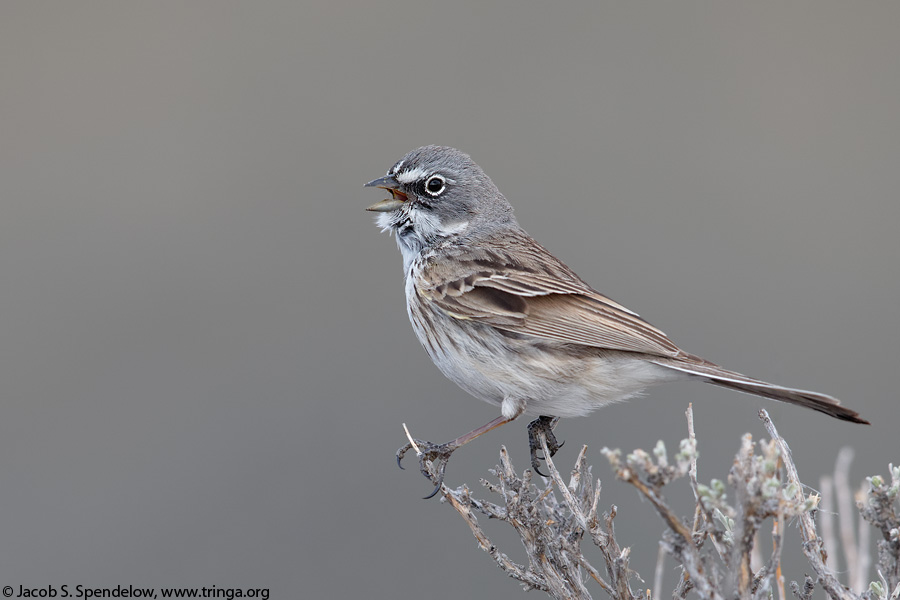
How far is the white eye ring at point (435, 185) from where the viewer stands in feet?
17.4

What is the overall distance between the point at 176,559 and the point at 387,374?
200 cm

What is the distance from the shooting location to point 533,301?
471 cm

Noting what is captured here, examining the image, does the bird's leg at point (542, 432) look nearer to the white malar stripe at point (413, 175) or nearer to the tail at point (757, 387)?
the tail at point (757, 387)

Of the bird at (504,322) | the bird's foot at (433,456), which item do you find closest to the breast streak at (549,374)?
the bird at (504,322)

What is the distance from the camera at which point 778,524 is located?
8.93 ft

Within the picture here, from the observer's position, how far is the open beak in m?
5.25

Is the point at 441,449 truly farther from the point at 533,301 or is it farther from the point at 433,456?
the point at 533,301

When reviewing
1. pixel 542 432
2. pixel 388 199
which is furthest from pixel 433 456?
pixel 388 199

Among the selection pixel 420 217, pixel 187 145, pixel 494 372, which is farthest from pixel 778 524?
pixel 187 145

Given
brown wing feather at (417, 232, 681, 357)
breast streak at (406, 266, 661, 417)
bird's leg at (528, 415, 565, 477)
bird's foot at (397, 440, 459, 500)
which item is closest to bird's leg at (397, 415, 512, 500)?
bird's foot at (397, 440, 459, 500)

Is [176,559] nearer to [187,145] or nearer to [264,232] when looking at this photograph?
[264,232]

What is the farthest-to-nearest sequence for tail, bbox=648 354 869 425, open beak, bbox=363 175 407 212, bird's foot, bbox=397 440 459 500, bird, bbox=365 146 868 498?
1. open beak, bbox=363 175 407 212
2. bird, bbox=365 146 868 498
3. bird's foot, bbox=397 440 459 500
4. tail, bbox=648 354 869 425

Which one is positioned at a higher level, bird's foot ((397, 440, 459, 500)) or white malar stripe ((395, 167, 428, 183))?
white malar stripe ((395, 167, 428, 183))

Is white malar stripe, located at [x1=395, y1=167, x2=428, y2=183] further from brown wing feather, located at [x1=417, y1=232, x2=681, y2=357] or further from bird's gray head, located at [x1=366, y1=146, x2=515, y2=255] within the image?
brown wing feather, located at [x1=417, y1=232, x2=681, y2=357]
